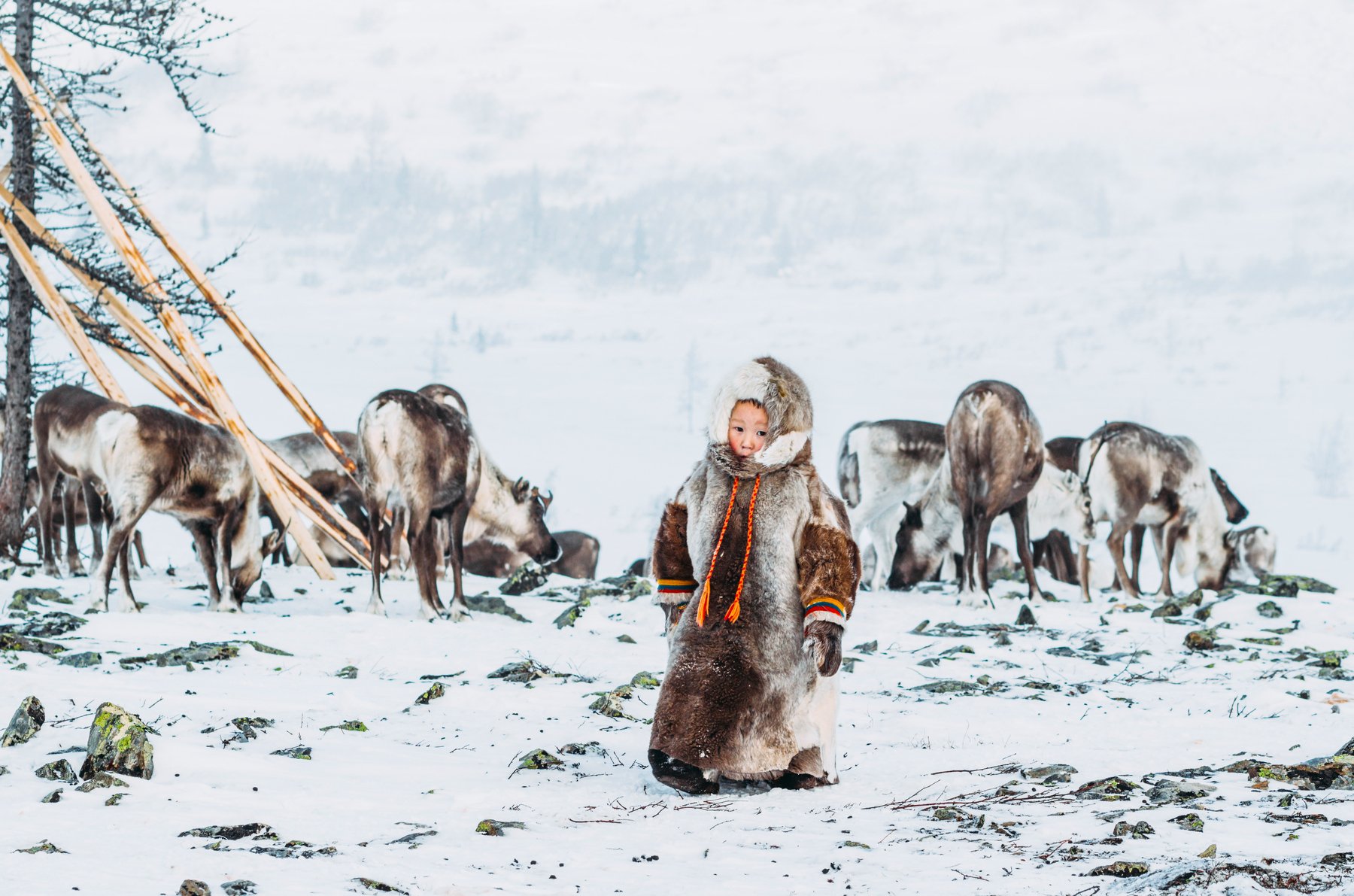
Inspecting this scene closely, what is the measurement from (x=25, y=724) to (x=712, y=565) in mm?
2820

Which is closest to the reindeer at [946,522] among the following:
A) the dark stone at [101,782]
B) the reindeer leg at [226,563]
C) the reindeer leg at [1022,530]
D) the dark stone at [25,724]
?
the reindeer leg at [1022,530]

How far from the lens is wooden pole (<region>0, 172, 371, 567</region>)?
47.1 ft

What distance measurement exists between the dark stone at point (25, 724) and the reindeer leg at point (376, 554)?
5.94 meters

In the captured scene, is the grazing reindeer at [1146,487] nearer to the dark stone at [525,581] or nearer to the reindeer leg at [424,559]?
the dark stone at [525,581]

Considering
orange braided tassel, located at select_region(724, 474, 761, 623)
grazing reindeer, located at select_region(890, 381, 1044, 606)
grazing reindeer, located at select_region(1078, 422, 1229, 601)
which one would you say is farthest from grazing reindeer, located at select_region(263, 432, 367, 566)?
orange braided tassel, located at select_region(724, 474, 761, 623)

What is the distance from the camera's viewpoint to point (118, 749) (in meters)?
4.70

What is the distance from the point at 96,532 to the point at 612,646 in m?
6.95

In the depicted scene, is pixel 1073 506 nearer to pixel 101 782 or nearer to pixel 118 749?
pixel 118 749

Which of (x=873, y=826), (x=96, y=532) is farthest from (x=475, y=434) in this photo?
(x=873, y=826)

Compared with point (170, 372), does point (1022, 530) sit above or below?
below

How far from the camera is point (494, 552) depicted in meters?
19.3

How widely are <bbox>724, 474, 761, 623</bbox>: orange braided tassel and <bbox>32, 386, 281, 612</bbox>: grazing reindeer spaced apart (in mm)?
6680

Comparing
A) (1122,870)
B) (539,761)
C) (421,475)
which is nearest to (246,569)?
(421,475)

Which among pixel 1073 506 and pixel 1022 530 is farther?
pixel 1073 506
